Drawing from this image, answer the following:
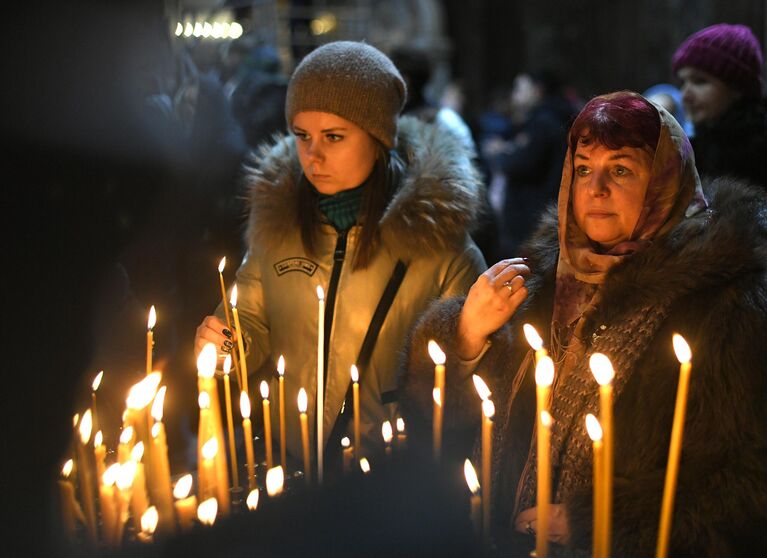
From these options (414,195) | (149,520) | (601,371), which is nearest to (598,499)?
(601,371)

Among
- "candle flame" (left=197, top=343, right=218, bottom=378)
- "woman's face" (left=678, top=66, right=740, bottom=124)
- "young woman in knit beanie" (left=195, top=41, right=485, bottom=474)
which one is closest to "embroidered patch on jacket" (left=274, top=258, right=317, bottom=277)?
"young woman in knit beanie" (left=195, top=41, right=485, bottom=474)

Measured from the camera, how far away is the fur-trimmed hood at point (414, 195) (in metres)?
2.46

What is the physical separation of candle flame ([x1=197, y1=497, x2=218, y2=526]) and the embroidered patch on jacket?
43.5 inches

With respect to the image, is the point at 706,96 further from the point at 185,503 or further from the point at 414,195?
the point at 185,503

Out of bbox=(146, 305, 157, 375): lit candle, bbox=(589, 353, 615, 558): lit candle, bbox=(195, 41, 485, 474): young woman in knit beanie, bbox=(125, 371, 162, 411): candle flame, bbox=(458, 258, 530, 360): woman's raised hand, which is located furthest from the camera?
bbox=(195, 41, 485, 474): young woman in knit beanie

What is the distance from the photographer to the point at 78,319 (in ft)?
7.23

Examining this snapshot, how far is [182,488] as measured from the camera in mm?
1633

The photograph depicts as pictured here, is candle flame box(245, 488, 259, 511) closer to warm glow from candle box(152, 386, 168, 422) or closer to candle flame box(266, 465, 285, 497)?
candle flame box(266, 465, 285, 497)

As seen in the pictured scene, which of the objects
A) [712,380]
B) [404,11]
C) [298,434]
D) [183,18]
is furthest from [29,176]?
[404,11]

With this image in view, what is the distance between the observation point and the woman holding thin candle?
1606 mm

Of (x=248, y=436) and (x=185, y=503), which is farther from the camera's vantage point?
(x=248, y=436)

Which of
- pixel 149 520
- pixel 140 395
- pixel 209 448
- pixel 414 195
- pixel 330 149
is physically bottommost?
pixel 149 520

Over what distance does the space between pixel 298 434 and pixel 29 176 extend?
3.41ft

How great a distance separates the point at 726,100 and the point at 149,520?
2.90 m
